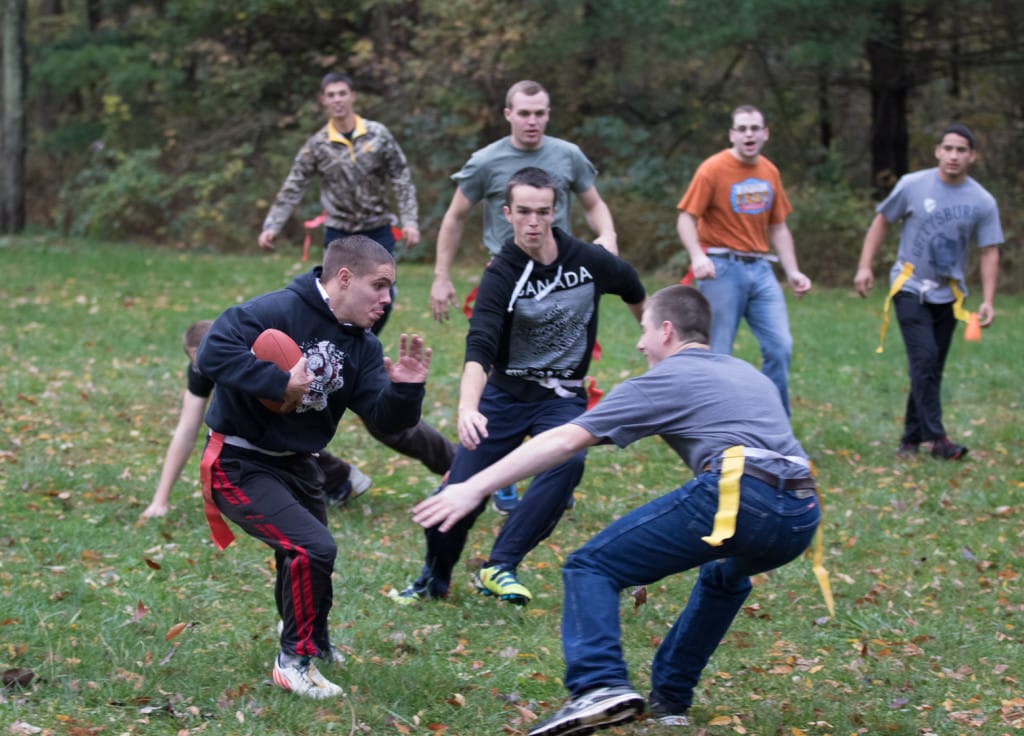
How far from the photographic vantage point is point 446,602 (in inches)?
232

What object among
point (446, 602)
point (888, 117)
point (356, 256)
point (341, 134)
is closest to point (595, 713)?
point (356, 256)

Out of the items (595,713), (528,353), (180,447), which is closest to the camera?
(595,713)

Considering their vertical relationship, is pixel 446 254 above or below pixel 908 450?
above

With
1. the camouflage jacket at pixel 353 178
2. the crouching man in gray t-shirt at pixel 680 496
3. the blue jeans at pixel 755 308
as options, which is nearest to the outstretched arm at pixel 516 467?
the crouching man in gray t-shirt at pixel 680 496

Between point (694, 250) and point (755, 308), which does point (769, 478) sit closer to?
point (694, 250)

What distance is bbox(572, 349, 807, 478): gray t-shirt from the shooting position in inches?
161

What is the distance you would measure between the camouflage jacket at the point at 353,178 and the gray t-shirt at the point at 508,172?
226cm

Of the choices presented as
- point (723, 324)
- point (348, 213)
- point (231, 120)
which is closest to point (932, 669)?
point (723, 324)

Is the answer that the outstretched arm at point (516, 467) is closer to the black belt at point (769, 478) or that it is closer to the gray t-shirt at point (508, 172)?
the black belt at point (769, 478)

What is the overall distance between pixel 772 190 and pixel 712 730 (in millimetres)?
4667

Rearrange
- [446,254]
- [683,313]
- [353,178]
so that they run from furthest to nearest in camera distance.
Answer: [353,178] < [446,254] < [683,313]

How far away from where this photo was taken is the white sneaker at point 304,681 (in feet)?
15.0

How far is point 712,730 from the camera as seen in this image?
4.43m

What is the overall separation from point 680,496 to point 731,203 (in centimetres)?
443
